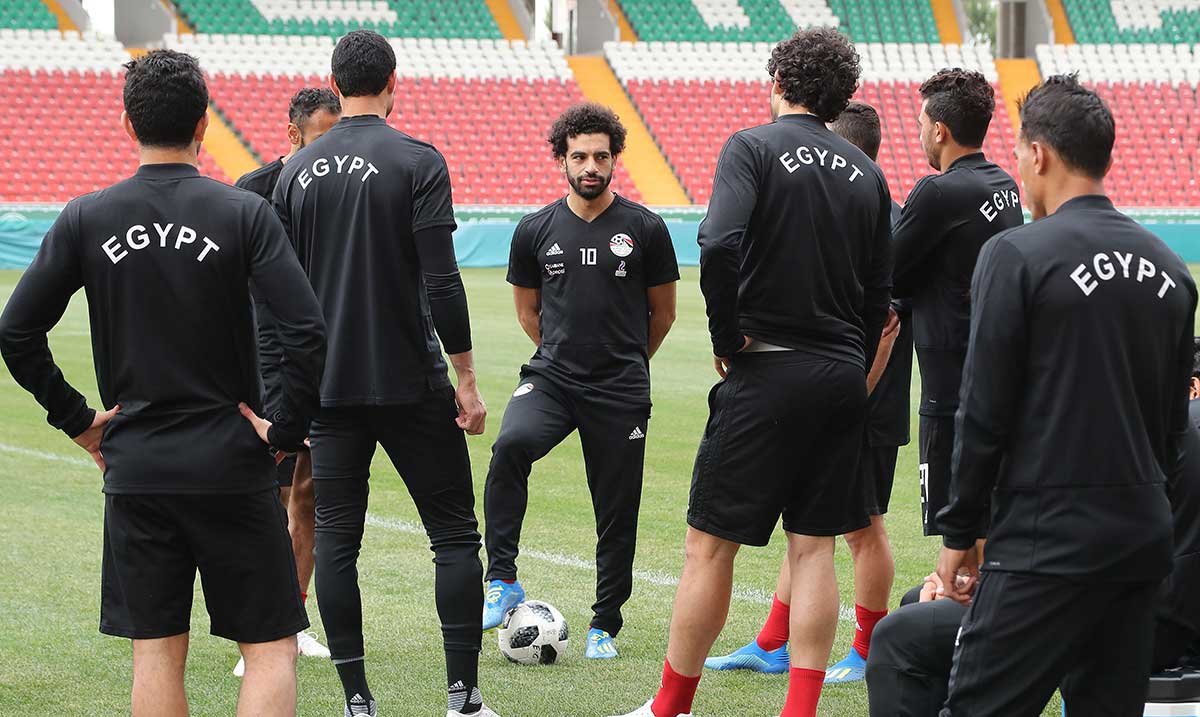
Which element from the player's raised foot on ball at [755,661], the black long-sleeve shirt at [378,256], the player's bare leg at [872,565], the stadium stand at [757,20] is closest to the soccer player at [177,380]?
the black long-sleeve shirt at [378,256]

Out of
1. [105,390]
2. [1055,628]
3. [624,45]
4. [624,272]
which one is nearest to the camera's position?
[1055,628]

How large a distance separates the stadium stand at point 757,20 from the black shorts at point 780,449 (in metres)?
34.3

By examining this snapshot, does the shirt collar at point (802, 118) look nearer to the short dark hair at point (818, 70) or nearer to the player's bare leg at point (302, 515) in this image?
the short dark hair at point (818, 70)

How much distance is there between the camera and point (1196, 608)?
12.2 ft

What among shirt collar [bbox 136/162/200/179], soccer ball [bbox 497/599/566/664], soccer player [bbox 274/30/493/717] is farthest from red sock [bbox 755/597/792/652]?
shirt collar [bbox 136/162/200/179]

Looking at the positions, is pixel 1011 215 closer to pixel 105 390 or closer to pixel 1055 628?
pixel 1055 628

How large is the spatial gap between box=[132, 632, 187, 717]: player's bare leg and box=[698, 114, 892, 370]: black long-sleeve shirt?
181cm

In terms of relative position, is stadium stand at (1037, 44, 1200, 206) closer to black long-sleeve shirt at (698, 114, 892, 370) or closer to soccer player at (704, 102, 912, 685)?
soccer player at (704, 102, 912, 685)

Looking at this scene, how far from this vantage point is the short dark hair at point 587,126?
6.17 metres

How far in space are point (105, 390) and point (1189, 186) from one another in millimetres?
34286

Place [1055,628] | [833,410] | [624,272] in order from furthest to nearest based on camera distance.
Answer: [624,272], [833,410], [1055,628]

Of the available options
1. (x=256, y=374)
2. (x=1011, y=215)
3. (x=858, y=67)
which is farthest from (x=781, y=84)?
(x=256, y=374)

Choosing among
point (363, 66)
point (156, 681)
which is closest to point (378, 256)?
point (363, 66)

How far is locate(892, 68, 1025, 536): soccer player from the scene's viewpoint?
4.93 meters
